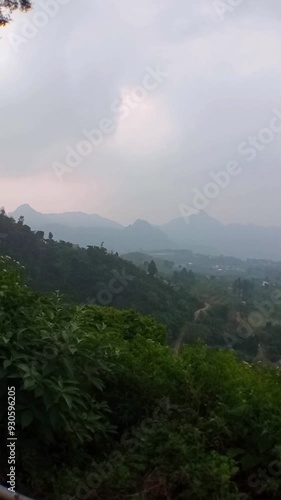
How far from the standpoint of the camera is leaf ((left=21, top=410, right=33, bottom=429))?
2.39 meters

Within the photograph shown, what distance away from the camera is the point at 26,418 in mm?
2410

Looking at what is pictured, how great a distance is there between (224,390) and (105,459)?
2.36ft

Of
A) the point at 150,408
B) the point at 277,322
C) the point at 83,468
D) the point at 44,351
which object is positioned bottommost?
the point at 277,322

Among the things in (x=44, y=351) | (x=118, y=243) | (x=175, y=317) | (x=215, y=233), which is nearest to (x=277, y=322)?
(x=175, y=317)

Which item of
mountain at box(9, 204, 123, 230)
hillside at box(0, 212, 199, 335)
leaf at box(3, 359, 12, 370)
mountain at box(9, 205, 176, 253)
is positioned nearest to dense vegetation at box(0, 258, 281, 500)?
leaf at box(3, 359, 12, 370)

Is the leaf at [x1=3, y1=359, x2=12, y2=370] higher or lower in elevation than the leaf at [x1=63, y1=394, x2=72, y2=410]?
higher

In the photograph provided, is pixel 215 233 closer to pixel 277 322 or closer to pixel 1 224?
pixel 1 224

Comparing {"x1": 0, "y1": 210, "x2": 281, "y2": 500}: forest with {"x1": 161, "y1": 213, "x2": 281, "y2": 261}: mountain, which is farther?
{"x1": 161, "y1": 213, "x2": 281, "y2": 261}: mountain

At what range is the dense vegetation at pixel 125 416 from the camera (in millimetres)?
2438

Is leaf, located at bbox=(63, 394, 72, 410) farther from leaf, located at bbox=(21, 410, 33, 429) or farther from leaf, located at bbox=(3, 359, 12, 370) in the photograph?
leaf, located at bbox=(3, 359, 12, 370)

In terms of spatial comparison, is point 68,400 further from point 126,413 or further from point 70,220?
point 70,220

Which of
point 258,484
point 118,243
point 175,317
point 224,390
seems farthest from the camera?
point 118,243

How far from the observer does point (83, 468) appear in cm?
270

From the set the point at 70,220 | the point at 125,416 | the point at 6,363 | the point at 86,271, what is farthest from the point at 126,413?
the point at 70,220
